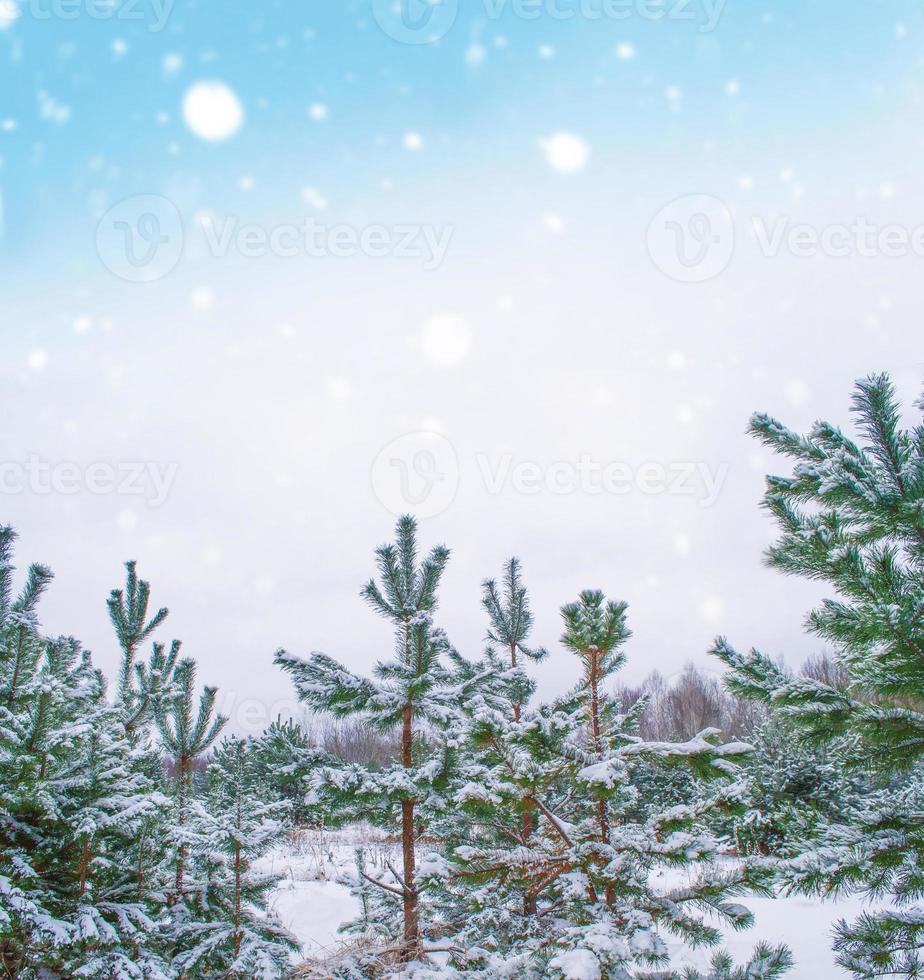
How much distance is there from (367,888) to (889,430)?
5314 mm

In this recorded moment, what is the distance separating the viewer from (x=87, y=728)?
13.4 ft

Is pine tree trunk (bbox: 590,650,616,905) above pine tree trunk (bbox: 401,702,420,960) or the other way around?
above

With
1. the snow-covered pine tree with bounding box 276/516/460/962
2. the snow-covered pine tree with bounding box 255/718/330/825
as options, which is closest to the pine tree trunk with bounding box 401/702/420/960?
the snow-covered pine tree with bounding box 276/516/460/962

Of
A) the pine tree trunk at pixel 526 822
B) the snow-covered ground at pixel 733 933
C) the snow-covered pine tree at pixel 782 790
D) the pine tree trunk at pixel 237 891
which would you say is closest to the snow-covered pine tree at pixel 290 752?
the pine tree trunk at pixel 237 891

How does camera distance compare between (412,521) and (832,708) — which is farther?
(412,521)

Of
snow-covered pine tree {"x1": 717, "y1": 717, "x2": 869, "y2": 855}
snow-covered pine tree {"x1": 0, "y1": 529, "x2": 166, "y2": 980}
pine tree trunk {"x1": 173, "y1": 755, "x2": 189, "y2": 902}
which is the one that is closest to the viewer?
snow-covered pine tree {"x1": 0, "y1": 529, "x2": 166, "y2": 980}

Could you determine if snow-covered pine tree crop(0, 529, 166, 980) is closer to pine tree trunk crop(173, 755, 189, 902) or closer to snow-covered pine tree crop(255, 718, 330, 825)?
pine tree trunk crop(173, 755, 189, 902)

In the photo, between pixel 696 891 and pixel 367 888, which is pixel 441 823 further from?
pixel 696 891

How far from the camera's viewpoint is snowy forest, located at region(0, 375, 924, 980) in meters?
2.62

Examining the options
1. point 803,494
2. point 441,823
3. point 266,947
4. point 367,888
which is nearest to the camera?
point 803,494

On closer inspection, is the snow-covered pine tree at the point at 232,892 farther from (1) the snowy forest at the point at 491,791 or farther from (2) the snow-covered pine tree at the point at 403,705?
(2) the snow-covered pine tree at the point at 403,705

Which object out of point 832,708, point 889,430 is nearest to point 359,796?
point 832,708

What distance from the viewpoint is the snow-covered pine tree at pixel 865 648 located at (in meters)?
2.49

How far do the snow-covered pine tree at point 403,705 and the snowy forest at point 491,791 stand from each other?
0.07 ft
